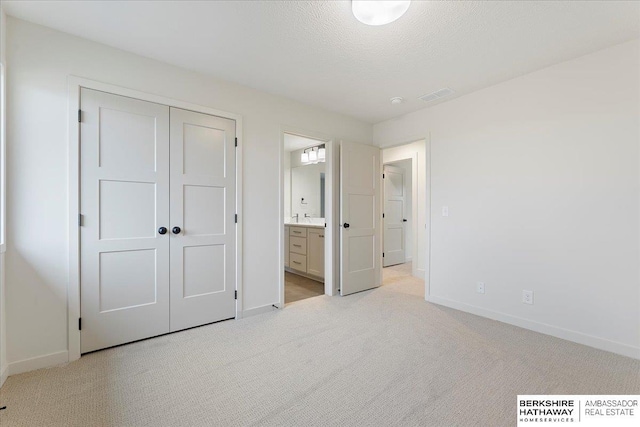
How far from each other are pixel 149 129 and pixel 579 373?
370 cm

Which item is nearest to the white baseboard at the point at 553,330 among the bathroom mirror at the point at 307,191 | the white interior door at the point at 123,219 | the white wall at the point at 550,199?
the white wall at the point at 550,199

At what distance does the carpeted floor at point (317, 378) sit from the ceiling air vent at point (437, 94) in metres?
2.41

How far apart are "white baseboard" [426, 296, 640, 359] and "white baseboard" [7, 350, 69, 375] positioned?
3.57 m

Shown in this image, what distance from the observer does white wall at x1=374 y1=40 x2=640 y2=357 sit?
2170 mm

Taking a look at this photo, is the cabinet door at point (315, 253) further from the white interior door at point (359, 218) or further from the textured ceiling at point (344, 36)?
the textured ceiling at point (344, 36)

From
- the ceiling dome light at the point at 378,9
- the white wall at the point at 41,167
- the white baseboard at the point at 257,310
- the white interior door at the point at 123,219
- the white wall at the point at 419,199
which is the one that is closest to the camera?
the ceiling dome light at the point at 378,9

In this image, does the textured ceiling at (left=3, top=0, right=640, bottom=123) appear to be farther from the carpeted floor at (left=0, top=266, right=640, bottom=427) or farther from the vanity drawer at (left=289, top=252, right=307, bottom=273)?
the vanity drawer at (left=289, top=252, right=307, bottom=273)

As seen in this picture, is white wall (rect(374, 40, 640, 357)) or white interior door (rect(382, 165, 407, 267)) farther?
white interior door (rect(382, 165, 407, 267))

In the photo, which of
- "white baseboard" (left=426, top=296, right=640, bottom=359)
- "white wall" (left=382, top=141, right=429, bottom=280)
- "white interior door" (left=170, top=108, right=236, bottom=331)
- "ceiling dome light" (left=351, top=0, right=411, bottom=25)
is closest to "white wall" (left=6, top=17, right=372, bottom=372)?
"white interior door" (left=170, top=108, right=236, bottom=331)

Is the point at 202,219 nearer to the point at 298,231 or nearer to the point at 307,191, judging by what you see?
the point at 298,231

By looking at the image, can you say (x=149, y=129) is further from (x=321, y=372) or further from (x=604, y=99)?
(x=604, y=99)

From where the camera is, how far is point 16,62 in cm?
188

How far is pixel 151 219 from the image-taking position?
2391 millimetres

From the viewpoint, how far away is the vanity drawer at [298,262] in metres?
4.68
